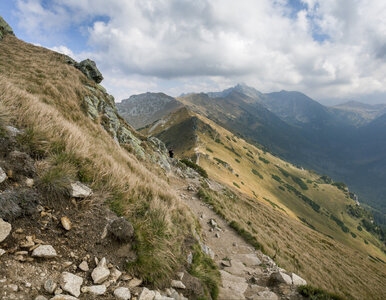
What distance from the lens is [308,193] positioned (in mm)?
157875

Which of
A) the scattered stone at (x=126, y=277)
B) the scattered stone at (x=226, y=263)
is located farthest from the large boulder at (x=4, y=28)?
the scattered stone at (x=226, y=263)

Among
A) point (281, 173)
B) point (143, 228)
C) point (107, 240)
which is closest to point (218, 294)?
point (143, 228)

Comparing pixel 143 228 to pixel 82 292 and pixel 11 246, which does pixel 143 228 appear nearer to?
pixel 82 292

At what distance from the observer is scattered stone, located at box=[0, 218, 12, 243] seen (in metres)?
3.34

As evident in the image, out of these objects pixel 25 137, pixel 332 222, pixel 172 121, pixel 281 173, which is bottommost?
pixel 332 222

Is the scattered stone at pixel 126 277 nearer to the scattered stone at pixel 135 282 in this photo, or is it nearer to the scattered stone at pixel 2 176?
the scattered stone at pixel 135 282

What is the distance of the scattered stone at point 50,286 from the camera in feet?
10.1

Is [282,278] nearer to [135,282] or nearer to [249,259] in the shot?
[249,259]

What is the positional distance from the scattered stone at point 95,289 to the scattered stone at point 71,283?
0.41 ft

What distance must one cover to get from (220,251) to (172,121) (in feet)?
546

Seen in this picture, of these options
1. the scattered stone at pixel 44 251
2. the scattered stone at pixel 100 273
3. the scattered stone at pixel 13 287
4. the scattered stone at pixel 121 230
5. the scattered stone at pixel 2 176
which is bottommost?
the scattered stone at pixel 100 273

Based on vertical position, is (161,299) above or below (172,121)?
below

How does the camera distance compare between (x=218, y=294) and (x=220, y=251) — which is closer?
(x=218, y=294)

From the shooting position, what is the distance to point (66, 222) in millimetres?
4348
